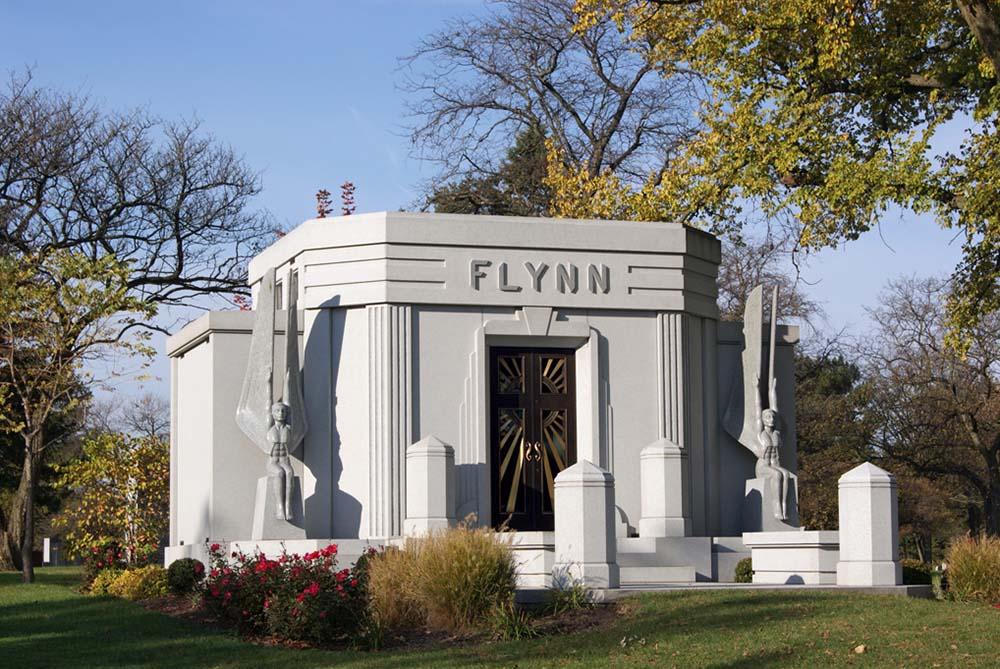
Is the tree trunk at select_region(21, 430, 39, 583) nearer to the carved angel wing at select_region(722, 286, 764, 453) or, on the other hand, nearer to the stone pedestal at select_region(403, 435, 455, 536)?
the stone pedestal at select_region(403, 435, 455, 536)

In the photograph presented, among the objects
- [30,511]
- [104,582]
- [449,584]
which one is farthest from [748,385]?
[30,511]

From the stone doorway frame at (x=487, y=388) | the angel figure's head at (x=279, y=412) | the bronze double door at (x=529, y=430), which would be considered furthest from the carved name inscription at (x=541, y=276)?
the angel figure's head at (x=279, y=412)

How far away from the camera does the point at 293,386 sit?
20875 mm

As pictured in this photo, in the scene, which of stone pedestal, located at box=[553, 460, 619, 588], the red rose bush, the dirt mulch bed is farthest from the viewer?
stone pedestal, located at box=[553, 460, 619, 588]

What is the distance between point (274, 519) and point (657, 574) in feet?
18.5

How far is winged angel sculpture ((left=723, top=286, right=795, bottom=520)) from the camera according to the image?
21.8 metres

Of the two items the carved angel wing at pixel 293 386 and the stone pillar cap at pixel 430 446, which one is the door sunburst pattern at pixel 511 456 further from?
the carved angel wing at pixel 293 386

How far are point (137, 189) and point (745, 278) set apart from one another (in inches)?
743

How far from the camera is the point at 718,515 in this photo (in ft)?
73.4

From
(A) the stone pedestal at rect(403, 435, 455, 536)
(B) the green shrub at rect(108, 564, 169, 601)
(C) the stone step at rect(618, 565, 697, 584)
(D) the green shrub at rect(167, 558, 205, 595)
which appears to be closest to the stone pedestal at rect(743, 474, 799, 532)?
(C) the stone step at rect(618, 565, 697, 584)

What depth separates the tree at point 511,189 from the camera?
140 ft

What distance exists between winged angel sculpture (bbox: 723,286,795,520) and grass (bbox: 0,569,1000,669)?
593 cm

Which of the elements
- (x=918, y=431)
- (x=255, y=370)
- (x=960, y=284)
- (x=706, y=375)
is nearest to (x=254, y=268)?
(x=255, y=370)

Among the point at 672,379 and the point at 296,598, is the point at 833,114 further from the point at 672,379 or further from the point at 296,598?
the point at 296,598
